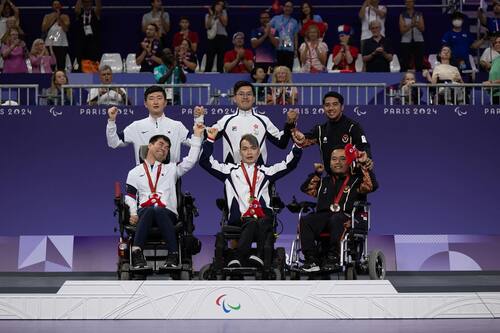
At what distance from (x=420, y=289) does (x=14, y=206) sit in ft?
19.8

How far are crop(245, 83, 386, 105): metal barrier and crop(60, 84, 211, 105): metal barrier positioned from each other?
75 cm

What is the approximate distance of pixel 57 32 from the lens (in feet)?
55.7

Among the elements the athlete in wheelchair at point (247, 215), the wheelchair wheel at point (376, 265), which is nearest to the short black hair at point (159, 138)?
the athlete in wheelchair at point (247, 215)

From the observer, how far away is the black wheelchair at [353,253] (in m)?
10.4

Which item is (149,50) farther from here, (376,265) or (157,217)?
(376,265)

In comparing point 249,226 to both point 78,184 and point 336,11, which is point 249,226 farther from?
point 336,11

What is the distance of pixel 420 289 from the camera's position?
1050 centimetres

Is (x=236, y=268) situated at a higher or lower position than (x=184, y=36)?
lower

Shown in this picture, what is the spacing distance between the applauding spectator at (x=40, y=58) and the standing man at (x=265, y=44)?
2967 mm

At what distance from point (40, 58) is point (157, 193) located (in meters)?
6.18

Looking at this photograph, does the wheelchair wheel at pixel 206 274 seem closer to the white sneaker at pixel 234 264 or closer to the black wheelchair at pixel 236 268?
the black wheelchair at pixel 236 268

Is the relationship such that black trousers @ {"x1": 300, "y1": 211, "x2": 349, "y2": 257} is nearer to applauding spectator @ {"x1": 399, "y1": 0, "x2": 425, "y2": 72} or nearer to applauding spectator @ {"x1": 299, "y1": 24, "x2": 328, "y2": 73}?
applauding spectator @ {"x1": 299, "y1": 24, "x2": 328, "y2": 73}

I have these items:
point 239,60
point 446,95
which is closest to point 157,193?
point 446,95

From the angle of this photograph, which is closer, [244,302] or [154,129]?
[244,302]
